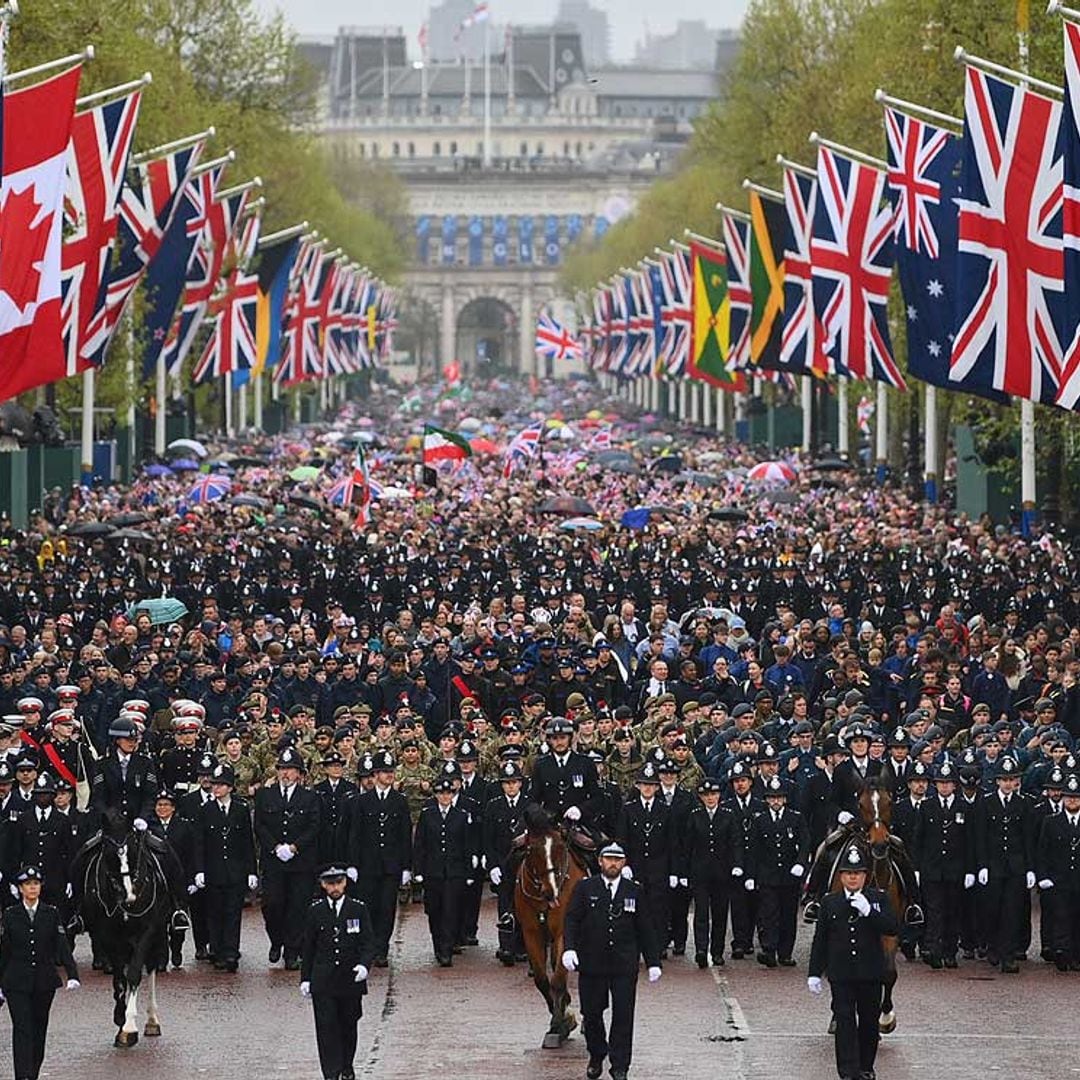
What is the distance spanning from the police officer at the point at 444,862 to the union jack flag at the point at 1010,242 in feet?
42.2

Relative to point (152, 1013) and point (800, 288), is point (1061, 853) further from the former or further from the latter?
point (800, 288)

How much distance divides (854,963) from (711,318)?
183 ft

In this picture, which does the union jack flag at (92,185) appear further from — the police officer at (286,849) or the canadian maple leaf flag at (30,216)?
the police officer at (286,849)

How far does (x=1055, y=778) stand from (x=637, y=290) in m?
85.7

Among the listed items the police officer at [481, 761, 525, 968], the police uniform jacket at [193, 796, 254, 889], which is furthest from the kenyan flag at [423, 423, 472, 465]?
the police uniform jacket at [193, 796, 254, 889]

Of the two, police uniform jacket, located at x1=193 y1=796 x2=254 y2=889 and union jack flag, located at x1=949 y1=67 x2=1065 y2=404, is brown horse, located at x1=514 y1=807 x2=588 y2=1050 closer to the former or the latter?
police uniform jacket, located at x1=193 y1=796 x2=254 y2=889

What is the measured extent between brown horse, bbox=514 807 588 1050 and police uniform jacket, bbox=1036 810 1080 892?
3.43 m

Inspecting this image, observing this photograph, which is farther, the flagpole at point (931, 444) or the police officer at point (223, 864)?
the flagpole at point (931, 444)

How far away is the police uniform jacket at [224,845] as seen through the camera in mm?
22039

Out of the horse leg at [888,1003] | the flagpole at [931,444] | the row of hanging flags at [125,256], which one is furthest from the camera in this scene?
the flagpole at [931,444]

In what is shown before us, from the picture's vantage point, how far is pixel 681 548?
4334 cm

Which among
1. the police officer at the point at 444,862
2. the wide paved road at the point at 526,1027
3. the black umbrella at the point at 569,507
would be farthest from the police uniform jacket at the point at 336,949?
the black umbrella at the point at 569,507

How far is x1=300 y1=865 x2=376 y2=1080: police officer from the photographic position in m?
17.8

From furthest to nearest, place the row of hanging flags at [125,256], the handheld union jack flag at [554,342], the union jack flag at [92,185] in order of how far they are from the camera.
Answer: the handheld union jack flag at [554,342] < the union jack flag at [92,185] < the row of hanging flags at [125,256]
